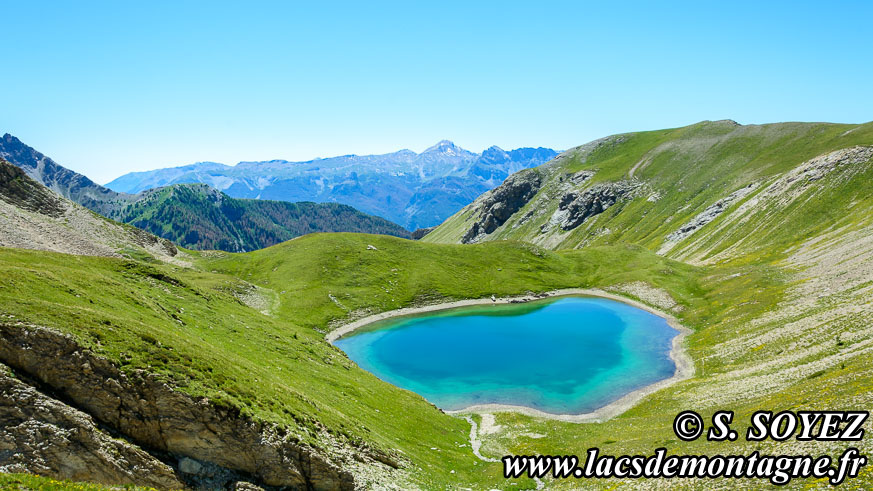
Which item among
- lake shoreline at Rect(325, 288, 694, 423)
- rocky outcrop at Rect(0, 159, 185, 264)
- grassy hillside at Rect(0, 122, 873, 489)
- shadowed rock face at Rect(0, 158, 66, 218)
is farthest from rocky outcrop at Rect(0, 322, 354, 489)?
shadowed rock face at Rect(0, 158, 66, 218)

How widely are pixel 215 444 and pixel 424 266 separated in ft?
338

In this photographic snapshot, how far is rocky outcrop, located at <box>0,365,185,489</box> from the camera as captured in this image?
19797mm

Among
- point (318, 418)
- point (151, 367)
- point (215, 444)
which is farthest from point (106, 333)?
point (318, 418)

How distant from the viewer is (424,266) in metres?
127

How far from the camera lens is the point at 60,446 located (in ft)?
67.9

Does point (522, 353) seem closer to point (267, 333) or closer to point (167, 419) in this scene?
point (267, 333)

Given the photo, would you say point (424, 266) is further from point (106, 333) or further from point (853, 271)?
point (106, 333)

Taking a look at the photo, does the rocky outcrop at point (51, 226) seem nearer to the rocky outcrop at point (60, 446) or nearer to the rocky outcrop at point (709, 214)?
the rocky outcrop at point (60, 446)

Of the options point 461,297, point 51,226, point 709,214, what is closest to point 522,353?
point 461,297

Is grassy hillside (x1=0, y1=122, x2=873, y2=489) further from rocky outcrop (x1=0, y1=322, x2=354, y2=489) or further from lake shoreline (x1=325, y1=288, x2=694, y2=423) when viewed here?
lake shoreline (x1=325, y1=288, x2=694, y2=423)

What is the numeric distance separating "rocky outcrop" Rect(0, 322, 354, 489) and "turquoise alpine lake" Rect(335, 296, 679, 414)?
1458 inches

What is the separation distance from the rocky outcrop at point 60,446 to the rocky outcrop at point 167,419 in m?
0.92

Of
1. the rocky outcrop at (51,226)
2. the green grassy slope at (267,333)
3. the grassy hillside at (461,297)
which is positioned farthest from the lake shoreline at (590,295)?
the rocky outcrop at (51,226)

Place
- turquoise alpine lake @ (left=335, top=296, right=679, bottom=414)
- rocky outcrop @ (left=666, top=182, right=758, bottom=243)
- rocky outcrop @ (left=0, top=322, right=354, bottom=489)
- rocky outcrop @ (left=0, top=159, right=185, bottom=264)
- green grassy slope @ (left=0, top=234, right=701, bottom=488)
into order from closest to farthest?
rocky outcrop @ (left=0, top=322, right=354, bottom=489)
green grassy slope @ (left=0, top=234, right=701, bottom=488)
turquoise alpine lake @ (left=335, top=296, right=679, bottom=414)
rocky outcrop @ (left=0, top=159, right=185, bottom=264)
rocky outcrop @ (left=666, top=182, right=758, bottom=243)
